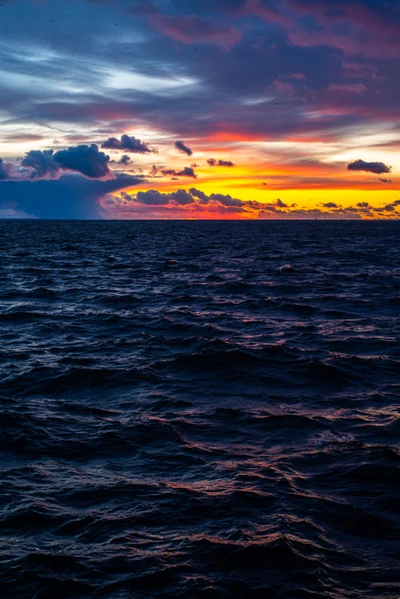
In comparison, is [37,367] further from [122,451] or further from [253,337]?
[253,337]

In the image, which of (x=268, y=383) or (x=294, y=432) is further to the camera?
(x=268, y=383)

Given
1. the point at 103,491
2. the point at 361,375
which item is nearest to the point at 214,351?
the point at 361,375

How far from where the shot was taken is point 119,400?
14375 mm

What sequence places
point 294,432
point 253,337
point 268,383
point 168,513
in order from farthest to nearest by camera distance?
point 253,337 < point 268,383 < point 294,432 < point 168,513

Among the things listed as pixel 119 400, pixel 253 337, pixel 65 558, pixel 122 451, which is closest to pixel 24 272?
pixel 253 337

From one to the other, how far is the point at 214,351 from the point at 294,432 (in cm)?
705

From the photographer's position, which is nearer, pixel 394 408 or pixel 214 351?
pixel 394 408

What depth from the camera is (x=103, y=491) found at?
31.3 feet

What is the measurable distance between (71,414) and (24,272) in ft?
116

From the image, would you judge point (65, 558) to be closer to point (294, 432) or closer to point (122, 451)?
point (122, 451)

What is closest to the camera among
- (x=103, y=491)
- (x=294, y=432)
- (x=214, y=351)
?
(x=103, y=491)

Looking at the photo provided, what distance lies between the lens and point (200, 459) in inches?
427

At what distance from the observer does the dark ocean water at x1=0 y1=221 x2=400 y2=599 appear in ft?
24.5

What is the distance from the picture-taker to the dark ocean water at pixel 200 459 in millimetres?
7477
